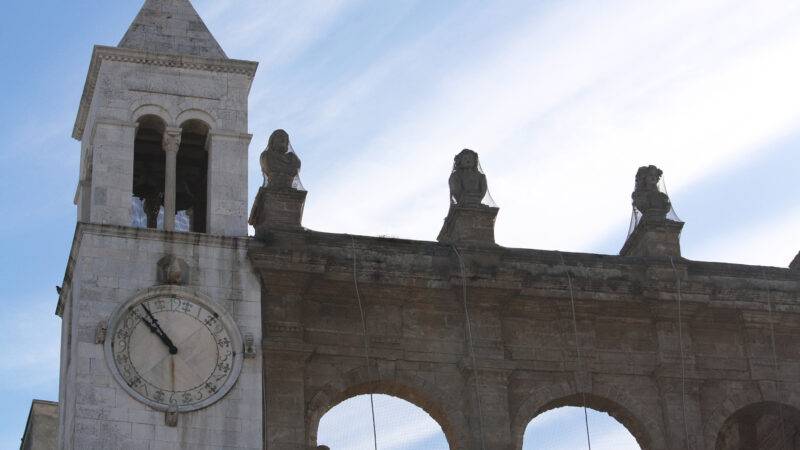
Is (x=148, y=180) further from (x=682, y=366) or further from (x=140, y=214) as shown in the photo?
(x=682, y=366)

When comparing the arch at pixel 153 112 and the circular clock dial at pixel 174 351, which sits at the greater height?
the arch at pixel 153 112

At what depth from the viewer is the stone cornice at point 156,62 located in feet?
117

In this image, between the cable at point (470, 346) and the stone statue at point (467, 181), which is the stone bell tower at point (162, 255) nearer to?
the cable at point (470, 346)

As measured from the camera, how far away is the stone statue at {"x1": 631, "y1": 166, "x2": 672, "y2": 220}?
37312mm

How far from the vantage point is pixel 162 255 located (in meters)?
33.6

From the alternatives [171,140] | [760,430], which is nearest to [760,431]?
[760,430]

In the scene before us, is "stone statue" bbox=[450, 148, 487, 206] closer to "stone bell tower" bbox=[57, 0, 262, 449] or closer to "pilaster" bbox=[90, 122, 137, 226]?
"stone bell tower" bbox=[57, 0, 262, 449]

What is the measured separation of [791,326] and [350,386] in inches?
360

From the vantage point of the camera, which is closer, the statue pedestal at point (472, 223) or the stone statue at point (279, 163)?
the stone statue at point (279, 163)

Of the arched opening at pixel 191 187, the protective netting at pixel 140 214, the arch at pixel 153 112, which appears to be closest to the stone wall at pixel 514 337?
the arch at pixel 153 112

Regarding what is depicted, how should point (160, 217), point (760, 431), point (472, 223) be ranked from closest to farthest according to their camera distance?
point (472, 223)
point (160, 217)
point (760, 431)

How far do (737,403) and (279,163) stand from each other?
9956 millimetres

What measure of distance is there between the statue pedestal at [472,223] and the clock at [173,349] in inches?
207

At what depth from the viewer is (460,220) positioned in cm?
3606
